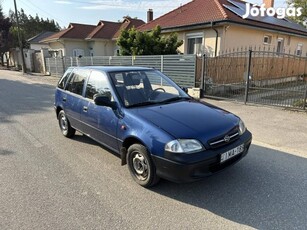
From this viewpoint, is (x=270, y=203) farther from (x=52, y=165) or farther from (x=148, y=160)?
(x=52, y=165)

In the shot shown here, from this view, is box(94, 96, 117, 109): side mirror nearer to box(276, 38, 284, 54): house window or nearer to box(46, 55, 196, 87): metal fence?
box(46, 55, 196, 87): metal fence

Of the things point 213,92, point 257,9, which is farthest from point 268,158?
point 257,9

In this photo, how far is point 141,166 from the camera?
11.4 feet

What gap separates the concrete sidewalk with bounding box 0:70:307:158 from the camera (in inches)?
200

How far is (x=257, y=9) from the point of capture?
1769cm

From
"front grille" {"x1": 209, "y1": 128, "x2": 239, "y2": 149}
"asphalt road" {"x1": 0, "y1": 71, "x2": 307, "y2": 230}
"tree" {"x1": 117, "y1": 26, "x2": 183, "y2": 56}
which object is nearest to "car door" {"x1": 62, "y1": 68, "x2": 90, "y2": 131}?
"asphalt road" {"x1": 0, "y1": 71, "x2": 307, "y2": 230}

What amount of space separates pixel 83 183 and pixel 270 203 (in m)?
2.53

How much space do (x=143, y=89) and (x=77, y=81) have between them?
1.63 metres

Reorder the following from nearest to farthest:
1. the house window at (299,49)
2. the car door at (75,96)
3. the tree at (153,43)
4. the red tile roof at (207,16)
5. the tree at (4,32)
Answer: the car door at (75,96), the red tile roof at (207,16), the tree at (153,43), the house window at (299,49), the tree at (4,32)

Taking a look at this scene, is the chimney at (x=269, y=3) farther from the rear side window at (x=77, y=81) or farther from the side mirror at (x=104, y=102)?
the side mirror at (x=104, y=102)

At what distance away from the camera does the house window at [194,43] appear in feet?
46.8

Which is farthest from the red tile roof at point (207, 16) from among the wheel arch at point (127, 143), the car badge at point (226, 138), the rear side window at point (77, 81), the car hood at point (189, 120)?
the wheel arch at point (127, 143)

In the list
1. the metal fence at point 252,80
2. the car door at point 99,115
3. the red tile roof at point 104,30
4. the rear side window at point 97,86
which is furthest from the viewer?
the red tile roof at point 104,30

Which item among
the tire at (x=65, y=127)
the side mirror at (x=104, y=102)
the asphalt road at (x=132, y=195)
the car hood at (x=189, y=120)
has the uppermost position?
the side mirror at (x=104, y=102)
